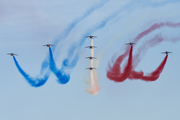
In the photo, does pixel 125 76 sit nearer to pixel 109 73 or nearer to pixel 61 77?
pixel 109 73

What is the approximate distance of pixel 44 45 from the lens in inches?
2028

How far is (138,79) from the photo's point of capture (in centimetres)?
4931

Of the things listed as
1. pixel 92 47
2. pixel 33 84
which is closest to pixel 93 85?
pixel 92 47

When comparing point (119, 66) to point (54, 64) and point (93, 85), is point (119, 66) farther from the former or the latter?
point (54, 64)

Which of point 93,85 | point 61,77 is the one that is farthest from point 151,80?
point 61,77

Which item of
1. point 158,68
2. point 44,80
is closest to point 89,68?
point 44,80

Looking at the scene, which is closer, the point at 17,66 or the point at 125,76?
the point at 125,76

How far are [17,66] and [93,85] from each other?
12.9 metres

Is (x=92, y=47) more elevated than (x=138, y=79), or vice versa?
(x=92, y=47)

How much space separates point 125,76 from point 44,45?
13910mm

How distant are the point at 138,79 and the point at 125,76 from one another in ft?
6.79

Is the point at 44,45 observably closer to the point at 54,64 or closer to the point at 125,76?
the point at 54,64

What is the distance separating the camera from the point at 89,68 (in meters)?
50.5

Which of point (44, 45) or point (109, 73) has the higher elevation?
point (44, 45)
